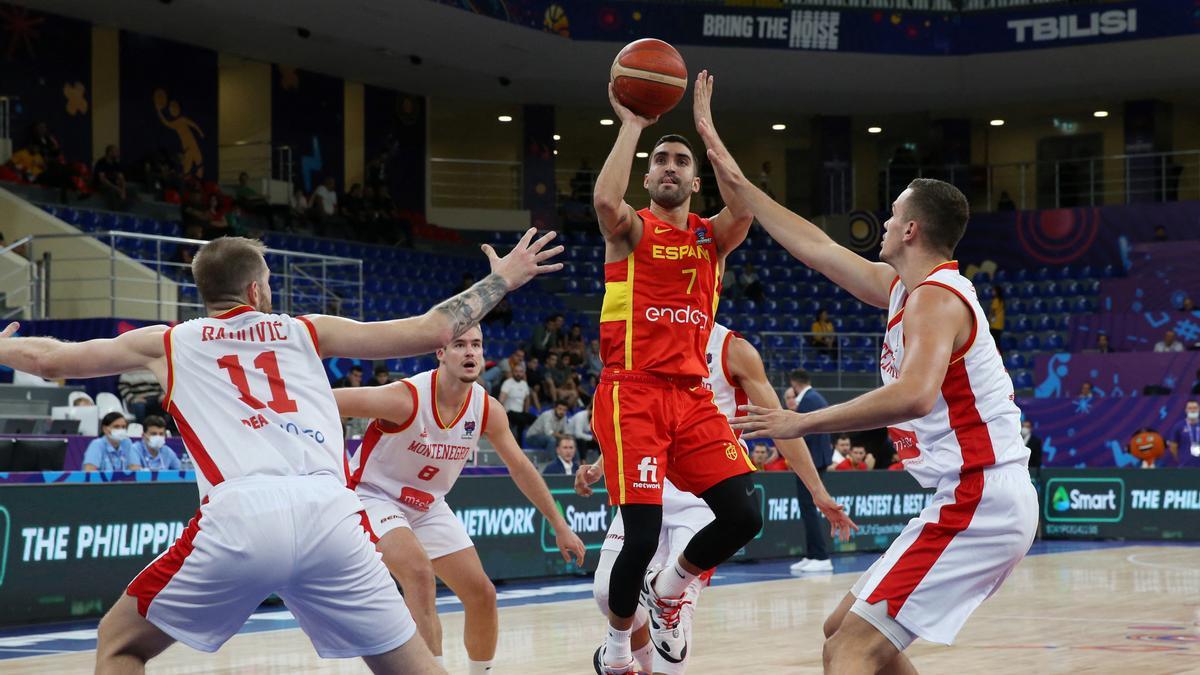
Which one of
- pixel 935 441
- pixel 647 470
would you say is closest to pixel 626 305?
pixel 647 470

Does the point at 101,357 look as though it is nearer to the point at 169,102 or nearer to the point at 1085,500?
the point at 1085,500

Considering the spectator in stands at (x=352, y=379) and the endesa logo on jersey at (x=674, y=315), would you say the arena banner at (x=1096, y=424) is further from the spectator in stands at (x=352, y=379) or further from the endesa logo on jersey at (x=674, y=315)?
the endesa logo on jersey at (x=674, y=315)

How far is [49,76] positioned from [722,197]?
22.7 m

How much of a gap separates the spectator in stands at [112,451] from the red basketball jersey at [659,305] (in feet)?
25.9

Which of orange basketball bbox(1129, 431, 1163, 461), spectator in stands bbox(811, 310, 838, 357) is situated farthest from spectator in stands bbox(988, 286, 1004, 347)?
orange basketball bbox(1129, 431, 1163, 461)

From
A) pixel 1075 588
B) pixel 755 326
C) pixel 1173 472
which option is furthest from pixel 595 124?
pixel 1075 588

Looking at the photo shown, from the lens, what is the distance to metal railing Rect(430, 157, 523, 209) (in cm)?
3425

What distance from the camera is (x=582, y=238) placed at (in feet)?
106

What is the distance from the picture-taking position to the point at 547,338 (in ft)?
82.6

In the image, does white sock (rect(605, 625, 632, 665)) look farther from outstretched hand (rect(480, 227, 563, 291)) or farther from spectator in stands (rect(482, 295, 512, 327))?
spectator in stands (rect(482, 295, 512, 327))

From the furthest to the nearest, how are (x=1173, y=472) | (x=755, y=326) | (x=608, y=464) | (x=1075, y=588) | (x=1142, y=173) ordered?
1. (x=1142, y=173)
2. (x=755, y=326)
3. (x=1173, y=472)
4. (x=1075, y=588)
5. (x=608, y=464)

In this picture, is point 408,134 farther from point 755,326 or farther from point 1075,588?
point 1075,588

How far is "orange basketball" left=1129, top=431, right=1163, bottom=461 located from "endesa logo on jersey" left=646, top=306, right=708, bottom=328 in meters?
19.0

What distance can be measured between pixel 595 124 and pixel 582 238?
22.0ft
